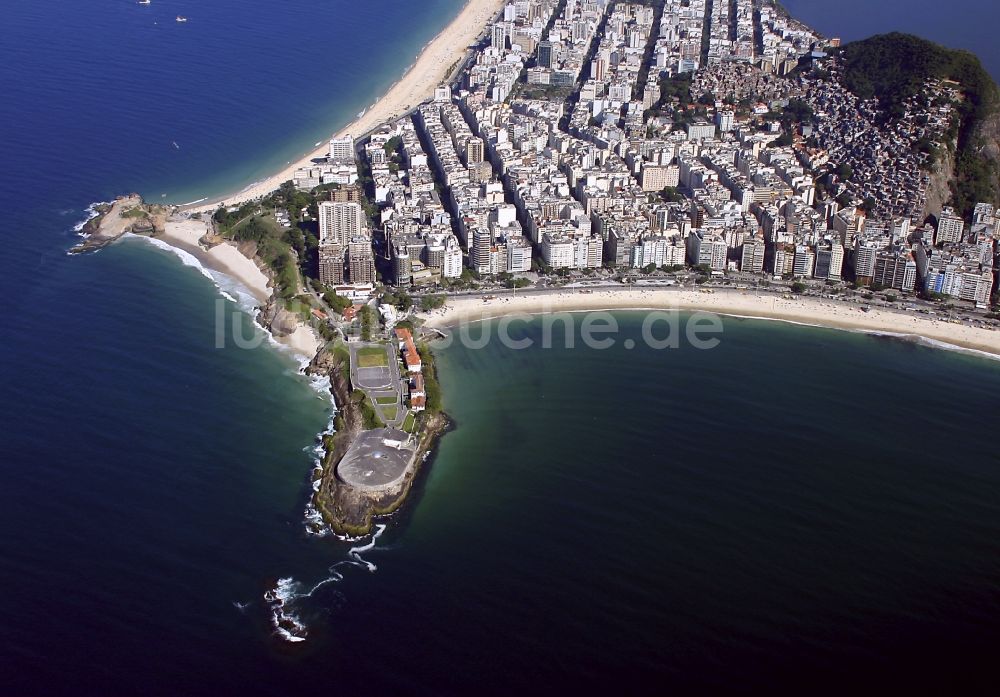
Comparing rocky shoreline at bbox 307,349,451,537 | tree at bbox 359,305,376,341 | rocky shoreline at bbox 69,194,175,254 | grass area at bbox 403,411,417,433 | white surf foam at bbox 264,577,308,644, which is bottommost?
white surf foam at bbox 264,577,308,644

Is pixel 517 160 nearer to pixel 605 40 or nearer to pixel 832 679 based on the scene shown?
pixel 605 40

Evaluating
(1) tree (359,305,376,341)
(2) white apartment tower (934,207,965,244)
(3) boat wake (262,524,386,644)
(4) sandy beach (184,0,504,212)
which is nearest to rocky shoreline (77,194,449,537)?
(3) boat wake (262,524,386,644)

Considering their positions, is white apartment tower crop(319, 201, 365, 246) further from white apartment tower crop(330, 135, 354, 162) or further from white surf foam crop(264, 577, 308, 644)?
white surf foam crop(264, 577, 308, 644)

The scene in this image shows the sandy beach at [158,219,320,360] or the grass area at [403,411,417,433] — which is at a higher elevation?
the sandy beach at [158,219,320,360]

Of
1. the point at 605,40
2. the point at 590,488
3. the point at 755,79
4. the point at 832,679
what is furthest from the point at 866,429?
the point at 605,40

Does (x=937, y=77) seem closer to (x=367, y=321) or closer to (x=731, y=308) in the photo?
(x=731, y=308)

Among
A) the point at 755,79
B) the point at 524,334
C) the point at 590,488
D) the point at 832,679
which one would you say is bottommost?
the point at 832,679

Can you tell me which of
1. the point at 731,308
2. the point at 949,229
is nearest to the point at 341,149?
the point at 731,308
